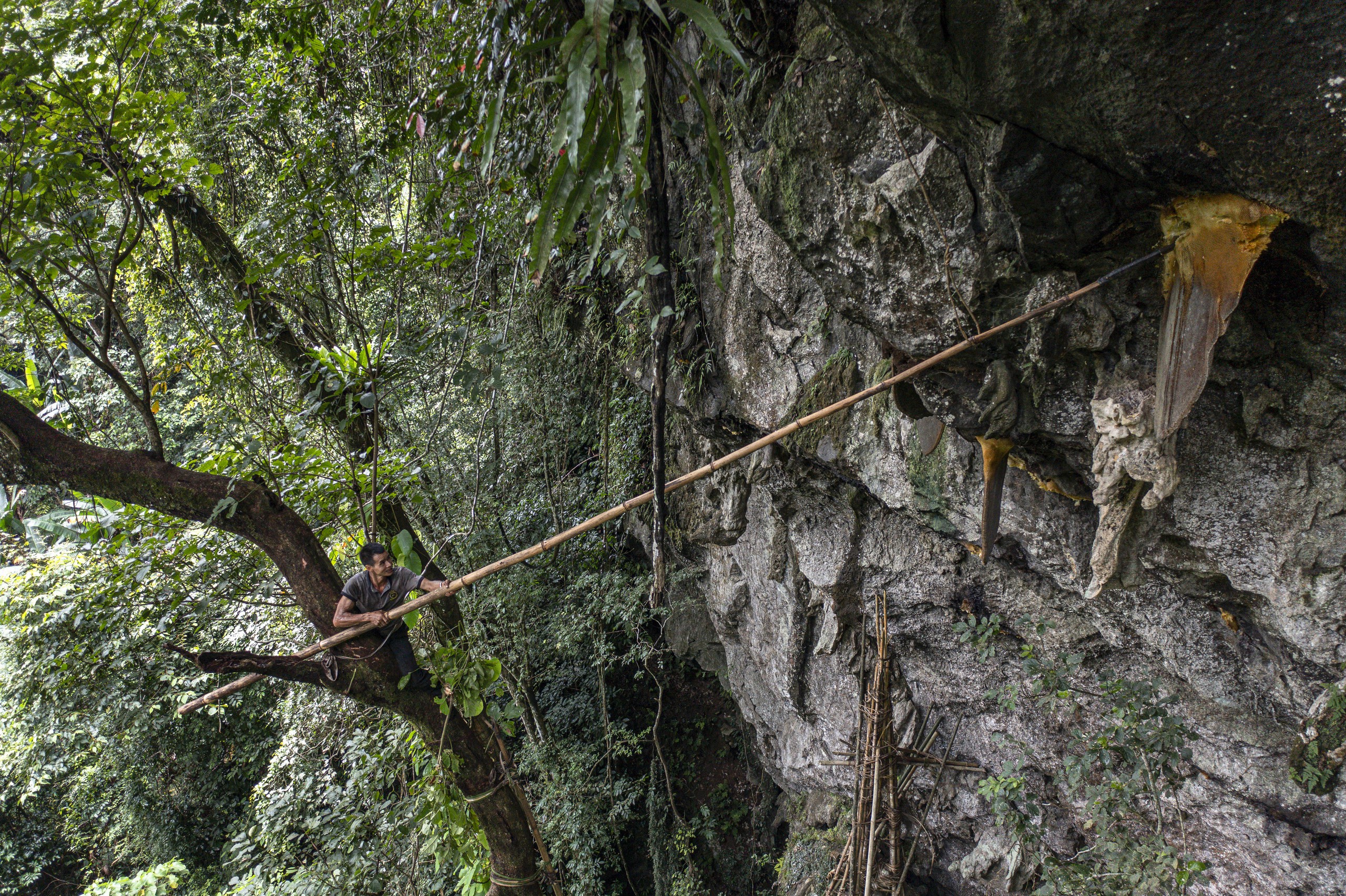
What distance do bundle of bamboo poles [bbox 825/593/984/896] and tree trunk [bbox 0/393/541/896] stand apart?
5.84 ft

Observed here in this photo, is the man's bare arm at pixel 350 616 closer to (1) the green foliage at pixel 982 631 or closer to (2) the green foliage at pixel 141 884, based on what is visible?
(1) the green foliage at pixel 982 631

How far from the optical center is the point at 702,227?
12.0ft

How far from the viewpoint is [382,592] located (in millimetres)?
2881

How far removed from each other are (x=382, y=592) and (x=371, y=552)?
0.20 meters

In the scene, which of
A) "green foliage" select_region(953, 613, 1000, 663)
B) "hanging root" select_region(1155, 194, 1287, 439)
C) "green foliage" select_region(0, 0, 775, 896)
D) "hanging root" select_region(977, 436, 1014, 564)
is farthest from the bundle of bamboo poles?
"hanging root" select_region(1155, 194, 1287, 439)

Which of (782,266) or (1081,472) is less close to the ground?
(782,266)

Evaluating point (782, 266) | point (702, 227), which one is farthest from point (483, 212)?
point (782, 266)

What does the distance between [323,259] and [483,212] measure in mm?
2518

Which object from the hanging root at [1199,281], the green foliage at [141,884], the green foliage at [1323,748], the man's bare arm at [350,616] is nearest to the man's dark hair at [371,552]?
the man's bare arm at [350,616]

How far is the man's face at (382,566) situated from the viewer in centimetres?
283

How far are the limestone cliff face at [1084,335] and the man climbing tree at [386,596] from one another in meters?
2.03

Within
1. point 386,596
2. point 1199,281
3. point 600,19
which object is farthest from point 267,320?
point 1199,281

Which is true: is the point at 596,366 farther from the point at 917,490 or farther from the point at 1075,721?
the point at 1075,721

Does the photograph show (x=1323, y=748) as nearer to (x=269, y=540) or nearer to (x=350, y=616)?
(x=350, y=616)
